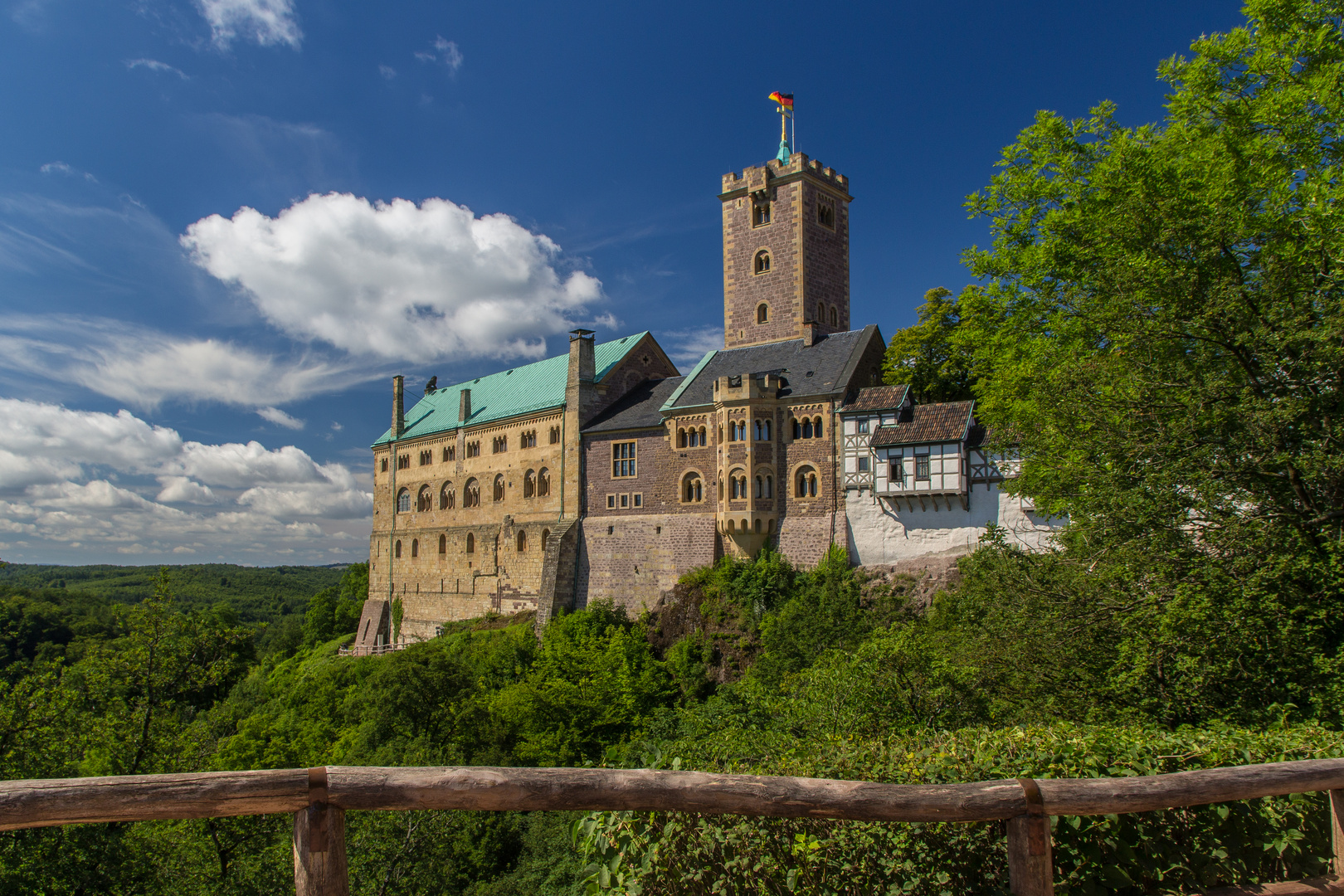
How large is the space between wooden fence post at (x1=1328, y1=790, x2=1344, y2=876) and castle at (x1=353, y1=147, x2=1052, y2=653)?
60.6 feet

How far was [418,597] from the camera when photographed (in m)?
50.1

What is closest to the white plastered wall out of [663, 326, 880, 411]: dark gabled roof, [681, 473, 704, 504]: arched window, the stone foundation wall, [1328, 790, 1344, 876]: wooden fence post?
[663, 326, 880, 411]: dark gabled roof

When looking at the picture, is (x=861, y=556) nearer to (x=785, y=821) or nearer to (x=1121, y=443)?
(x=1121, y=443)

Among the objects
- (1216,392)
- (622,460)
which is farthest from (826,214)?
(1216,392)

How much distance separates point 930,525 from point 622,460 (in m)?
15.0

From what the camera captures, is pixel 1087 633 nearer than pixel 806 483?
Yes

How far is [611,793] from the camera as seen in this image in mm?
4270

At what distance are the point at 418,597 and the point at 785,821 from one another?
47.6 m

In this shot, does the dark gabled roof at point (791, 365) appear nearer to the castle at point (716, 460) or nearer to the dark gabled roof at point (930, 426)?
the castle at point (716, 460)

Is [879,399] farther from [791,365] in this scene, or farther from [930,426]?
[791,365]

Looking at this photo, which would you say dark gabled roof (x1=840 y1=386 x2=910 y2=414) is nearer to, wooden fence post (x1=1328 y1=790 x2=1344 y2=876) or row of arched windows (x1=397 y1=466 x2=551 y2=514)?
row of arched windows (x1=397 y1=466 x2=551 y2=514)

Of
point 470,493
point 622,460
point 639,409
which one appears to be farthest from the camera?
point 470,493

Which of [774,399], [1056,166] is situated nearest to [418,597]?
[774,399]

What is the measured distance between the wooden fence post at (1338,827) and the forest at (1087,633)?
1.30 feet
